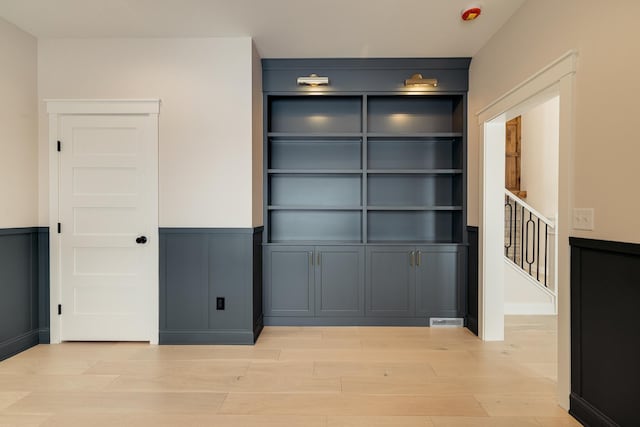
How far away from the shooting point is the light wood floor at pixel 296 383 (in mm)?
2279

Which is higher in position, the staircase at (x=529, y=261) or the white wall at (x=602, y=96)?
the white wall at (x=602, y=96)

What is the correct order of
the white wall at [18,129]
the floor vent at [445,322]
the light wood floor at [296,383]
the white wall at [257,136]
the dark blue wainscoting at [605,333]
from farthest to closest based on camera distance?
the floor vent at [445,322]
the white wall at [257,136]
the white wall at [18,129]
the light wood floor at [296,383]
the dark blue wainscoting at [605,333]

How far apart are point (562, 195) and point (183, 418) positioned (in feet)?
8.79

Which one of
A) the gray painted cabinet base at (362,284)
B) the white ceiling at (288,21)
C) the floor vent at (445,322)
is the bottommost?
the floor vent at (445,322)

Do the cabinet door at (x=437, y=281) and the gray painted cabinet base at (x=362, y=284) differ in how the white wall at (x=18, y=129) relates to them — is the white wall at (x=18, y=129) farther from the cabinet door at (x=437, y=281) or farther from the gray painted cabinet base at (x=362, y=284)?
the cabinet door at (x=437, y=281)

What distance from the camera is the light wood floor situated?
228 centimetres

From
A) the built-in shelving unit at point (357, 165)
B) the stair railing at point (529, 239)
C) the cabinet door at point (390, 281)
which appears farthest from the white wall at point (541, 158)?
the cabinet door at point (390, 281)

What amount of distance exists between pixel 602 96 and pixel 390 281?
251 centimetres

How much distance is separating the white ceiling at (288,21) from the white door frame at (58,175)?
613 mm

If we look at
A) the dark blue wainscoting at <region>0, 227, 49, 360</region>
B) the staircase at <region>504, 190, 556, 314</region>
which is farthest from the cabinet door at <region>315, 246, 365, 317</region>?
the dark blue wainscoting at <region>0, 227, 49, 360</region>

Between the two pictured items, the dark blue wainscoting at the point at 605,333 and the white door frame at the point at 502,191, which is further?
the white door frame at the point at 502,191

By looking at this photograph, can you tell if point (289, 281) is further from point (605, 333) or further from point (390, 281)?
point (605, 333)

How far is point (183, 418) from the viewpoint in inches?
89.2

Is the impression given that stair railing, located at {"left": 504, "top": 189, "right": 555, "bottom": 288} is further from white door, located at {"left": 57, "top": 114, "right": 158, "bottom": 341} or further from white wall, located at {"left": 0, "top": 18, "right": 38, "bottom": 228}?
white wall, located at {"left": 0, "top": 18, "right": 38, "bottom": 228}
